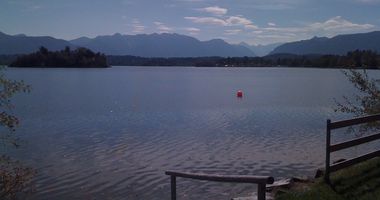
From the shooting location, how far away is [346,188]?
1123 cm

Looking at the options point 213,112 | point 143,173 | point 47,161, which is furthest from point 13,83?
point 213,112

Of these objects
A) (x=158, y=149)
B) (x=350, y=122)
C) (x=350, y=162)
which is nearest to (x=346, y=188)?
(x=350, y=162)

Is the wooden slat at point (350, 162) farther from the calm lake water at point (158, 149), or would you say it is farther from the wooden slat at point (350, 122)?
the calm lake water at point (158, 149)

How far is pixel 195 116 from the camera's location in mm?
40812

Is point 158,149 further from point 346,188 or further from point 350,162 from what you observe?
point 346,188

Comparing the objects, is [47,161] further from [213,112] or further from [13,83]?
[213,112]

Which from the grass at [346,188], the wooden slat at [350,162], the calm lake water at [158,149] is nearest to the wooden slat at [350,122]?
Result: the wooden slat at [350,162]

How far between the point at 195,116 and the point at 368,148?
19.7 meters

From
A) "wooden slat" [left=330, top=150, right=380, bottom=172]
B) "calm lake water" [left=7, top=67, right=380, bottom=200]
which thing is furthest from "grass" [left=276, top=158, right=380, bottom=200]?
"calm lake water" [left=7, top=67, right=380, bottom=200]

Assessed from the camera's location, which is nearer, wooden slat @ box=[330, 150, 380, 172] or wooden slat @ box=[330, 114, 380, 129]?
wooden slat @ box=[330, 114, 380, 129]

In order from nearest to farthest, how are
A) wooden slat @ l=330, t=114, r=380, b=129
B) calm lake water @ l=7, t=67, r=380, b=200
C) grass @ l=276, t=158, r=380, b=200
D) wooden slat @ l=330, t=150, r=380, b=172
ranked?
grass @ l=276, t=158, r=380, b=200, wooden slat @ l=330, t=114, r=380, b=129, wooden slat @ l=330, t=150, r=380, b=172, calm lake water @ l=7, t=67, r=380, b=200

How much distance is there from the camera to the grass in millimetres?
10688

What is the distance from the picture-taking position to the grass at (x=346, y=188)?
1069 cm

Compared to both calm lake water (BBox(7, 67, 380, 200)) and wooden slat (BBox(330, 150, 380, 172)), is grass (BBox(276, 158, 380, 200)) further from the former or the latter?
calm lake water (BBox(7, 67, 380, 200))
